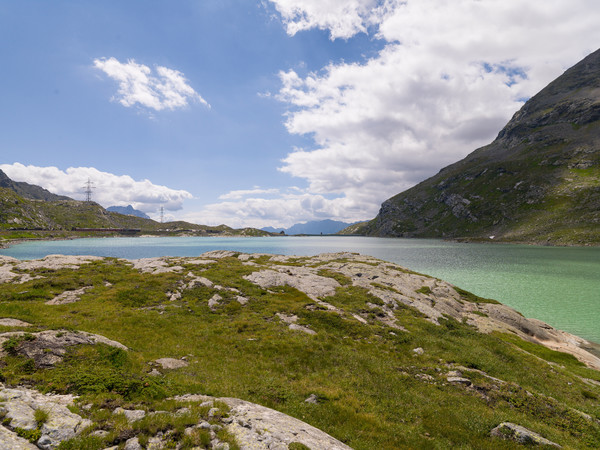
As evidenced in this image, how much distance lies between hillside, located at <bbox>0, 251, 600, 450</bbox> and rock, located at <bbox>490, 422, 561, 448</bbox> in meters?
0.08

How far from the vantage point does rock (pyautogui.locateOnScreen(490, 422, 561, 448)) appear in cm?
1558

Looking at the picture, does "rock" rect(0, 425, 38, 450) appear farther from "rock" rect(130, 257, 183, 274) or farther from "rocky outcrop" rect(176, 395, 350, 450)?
"rock" rect(130, 257, 183, 274)

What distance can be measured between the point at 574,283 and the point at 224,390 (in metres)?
104

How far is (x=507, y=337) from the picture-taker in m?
39.9

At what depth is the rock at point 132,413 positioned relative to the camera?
39.4 ft

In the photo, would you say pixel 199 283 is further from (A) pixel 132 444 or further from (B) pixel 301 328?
(A) pixel 132 444

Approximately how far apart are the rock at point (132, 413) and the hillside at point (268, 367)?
0.15 feet

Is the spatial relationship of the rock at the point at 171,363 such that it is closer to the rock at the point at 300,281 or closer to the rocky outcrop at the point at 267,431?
the rocky outcrop at the point at 267,431

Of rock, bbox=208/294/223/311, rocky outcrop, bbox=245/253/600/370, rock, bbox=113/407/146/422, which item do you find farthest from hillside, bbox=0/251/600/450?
rocky outcrop, bbox=245/253/600/370

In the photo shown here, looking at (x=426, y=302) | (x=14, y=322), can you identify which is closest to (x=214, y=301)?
(x=14, y=322)

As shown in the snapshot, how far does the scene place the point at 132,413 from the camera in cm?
1237

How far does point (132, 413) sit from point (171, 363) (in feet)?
33.8

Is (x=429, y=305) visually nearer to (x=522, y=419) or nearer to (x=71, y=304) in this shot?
(x=522, y=419)

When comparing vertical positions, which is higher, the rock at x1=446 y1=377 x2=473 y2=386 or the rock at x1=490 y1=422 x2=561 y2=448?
the rock at x1=490 y1=422 x2=561 y2=448
